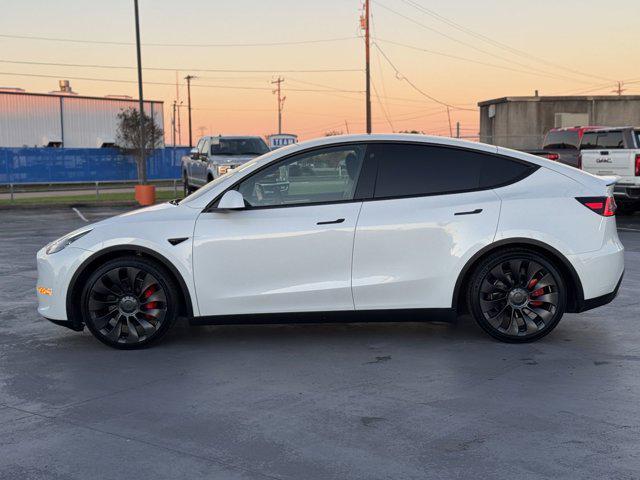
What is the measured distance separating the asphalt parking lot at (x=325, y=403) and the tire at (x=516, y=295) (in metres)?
0.17


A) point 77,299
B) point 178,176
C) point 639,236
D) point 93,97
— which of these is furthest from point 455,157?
point 93,97

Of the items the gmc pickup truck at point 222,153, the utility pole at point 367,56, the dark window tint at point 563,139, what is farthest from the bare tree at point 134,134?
the dark window tint at point 563,139

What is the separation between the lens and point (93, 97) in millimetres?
62719

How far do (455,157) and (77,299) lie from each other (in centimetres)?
329

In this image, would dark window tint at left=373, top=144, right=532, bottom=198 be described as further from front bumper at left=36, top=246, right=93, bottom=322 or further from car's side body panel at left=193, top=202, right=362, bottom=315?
front bumper at left=36, top=246, right=93, bottom=322

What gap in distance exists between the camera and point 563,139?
19.6 metres

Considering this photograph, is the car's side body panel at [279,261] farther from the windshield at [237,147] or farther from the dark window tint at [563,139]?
the windshield at [237,147]

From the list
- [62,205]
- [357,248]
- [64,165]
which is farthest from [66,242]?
[64,165]

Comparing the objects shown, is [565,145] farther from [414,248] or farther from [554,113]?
[554,113]

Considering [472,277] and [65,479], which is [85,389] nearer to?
[65,479]

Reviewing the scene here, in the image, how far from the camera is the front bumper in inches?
247

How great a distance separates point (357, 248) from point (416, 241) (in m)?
0.47

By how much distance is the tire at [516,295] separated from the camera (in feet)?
20.5

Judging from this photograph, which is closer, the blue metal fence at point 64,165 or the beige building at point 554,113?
the beige building at point 554,113
